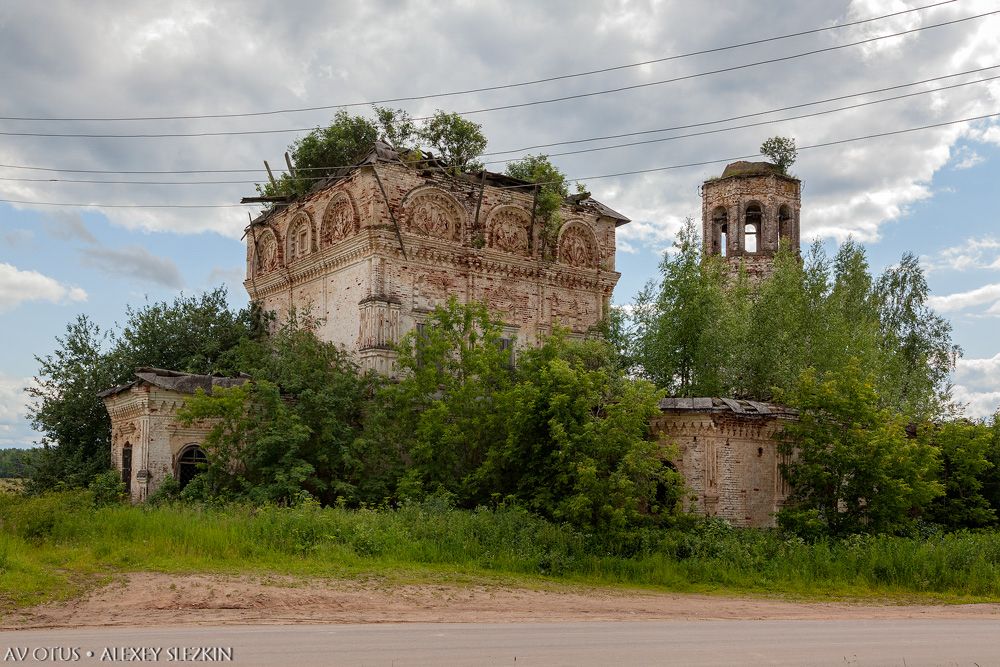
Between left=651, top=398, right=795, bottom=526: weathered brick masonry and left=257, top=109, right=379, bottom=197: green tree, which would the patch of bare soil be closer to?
left=651, top=398, right=795, bottom=526: weathered brick masonry

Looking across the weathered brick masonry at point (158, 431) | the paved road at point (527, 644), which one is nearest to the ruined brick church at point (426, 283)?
the weathered brick masonry at point (158, 431)

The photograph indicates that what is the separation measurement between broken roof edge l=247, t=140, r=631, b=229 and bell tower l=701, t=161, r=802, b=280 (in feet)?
25.1

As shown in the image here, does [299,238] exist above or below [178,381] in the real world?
above

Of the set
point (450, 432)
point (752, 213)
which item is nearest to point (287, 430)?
point (450, 432)

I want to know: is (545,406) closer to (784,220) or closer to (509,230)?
(509,230)

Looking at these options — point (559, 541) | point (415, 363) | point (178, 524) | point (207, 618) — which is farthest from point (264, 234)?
point (207, 618)

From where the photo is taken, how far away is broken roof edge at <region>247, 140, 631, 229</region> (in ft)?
82.0

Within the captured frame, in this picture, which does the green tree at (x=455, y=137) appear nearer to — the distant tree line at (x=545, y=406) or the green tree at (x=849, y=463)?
the distant tree line at (x=545, y=406)

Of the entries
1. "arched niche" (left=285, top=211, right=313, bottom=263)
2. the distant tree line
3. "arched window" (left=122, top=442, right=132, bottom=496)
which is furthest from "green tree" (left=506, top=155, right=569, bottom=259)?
"arched window" (left=122, top=442, right=132, bottom=496)

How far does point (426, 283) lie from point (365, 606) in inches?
507

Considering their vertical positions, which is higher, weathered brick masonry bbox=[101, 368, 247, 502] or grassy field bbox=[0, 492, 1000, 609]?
weathered brick masonry bbox=[101, 368, 247, 502]

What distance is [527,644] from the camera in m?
10.4

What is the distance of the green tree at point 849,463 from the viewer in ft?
61.0

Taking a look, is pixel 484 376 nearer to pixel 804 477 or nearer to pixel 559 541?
pixel 559 541
